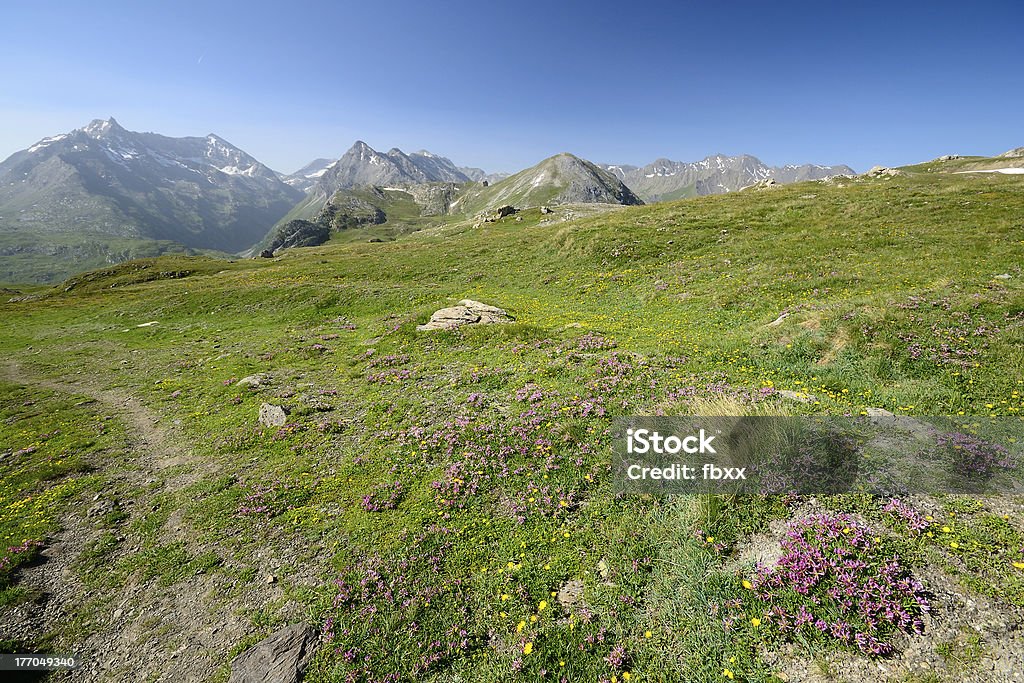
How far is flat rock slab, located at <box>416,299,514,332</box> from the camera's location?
25.7 m

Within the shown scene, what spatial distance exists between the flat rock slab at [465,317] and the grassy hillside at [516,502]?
1040 mm

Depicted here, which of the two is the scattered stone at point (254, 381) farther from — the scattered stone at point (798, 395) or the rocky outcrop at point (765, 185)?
the rocky outcrop at point (765, 185)

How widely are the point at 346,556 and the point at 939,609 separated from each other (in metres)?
12.1

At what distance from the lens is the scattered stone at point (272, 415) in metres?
17.2

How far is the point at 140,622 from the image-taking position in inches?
353

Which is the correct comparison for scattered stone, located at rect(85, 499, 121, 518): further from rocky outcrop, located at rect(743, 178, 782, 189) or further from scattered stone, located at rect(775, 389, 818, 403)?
rocky outcrop, located at rect(743, 178, 782, 189)

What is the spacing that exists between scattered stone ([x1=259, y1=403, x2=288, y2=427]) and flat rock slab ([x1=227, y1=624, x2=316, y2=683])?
34.1 feet

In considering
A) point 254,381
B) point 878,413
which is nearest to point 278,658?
point 878,413

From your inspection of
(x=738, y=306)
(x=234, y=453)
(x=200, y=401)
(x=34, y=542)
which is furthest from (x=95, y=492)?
(x=738, y=306)

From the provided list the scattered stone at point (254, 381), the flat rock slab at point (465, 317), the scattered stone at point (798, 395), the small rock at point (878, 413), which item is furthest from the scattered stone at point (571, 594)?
the scattered stone at point (254, 381)

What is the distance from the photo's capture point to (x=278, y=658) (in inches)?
312

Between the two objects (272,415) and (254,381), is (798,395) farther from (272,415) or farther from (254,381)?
(254,381)

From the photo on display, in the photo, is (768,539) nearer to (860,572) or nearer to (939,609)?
(860,572)

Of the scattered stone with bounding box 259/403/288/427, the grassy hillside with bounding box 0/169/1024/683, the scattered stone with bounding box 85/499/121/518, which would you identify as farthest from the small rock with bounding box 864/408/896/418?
the scattered stone with bounding box 85/499/121/518
